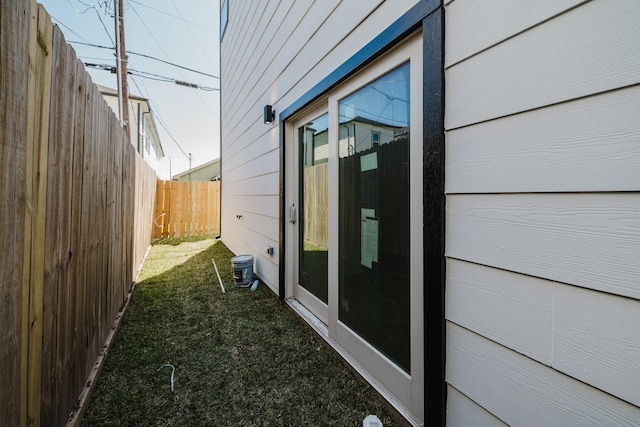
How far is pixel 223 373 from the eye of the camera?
71.4 inches

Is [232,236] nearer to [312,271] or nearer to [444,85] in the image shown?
[312,271]

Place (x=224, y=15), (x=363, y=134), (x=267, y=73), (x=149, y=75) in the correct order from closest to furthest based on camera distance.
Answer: (x=363, y=134), (x=267, y=73), (x=224, y=15), (x=149, y=75)

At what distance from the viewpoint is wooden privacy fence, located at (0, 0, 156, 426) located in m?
0.85

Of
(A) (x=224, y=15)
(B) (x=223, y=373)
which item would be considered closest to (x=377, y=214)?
(B) (x=223, y=373)

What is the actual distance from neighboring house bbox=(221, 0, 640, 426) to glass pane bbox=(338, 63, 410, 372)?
1 centimetres

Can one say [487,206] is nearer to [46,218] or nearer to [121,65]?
[46,218]

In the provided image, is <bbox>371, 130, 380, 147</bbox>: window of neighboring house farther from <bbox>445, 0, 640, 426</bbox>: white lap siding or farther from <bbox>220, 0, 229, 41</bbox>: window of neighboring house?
<bbox>220, 0, 229, 41</bbox>: window of neighboring house

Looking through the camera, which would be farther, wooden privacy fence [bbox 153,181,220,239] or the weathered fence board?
wooden privacy fence [bbox 153,181,220,239]

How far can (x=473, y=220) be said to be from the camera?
108 cm

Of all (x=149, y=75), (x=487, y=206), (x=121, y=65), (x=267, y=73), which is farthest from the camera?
(x=149, y=75)

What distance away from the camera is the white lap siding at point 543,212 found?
73cm

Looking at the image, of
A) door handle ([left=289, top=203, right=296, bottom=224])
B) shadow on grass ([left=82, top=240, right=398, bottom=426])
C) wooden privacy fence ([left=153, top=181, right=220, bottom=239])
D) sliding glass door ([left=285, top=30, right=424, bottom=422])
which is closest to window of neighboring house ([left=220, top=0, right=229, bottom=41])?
wooden privacy fence ([left=153, top=181, right=220, bottom=239])

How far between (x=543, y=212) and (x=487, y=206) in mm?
174

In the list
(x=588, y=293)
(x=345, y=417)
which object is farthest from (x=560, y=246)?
(x=345, y=417)
